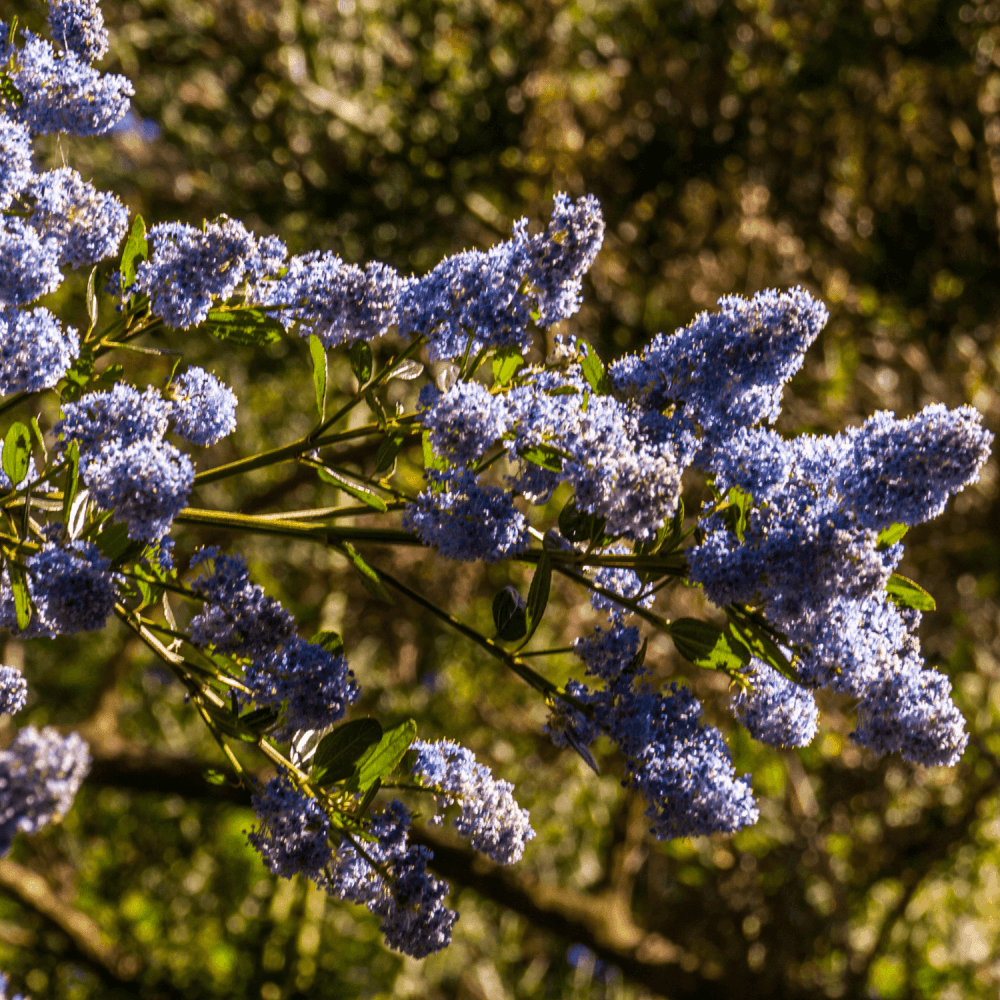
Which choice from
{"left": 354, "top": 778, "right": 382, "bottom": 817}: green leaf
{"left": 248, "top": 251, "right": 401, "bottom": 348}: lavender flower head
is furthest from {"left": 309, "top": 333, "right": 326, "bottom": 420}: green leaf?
{"left": 354, "top": 778, "right": 382, "bottom": 817}: green leaf

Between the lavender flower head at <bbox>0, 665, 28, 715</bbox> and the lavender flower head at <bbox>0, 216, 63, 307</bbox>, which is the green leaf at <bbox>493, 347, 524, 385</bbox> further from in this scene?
the lavender flower head at <bbox>0, 665, 28, 715</bbox>

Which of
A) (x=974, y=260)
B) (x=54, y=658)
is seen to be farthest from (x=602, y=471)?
(x=54, y=658)

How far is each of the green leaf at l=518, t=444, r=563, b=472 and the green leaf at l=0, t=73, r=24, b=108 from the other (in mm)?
873

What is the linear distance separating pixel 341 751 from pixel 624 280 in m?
4.27

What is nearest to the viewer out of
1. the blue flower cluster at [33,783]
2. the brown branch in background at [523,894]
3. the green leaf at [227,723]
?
the blue flower cluster at [33,783]

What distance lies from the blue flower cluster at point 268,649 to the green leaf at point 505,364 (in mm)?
440

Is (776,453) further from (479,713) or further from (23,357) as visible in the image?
(479,713)

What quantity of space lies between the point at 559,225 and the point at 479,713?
4291 mm

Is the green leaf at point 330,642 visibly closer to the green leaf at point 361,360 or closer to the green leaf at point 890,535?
the green leaf at point 361,360

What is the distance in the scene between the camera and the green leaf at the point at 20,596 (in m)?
1.24

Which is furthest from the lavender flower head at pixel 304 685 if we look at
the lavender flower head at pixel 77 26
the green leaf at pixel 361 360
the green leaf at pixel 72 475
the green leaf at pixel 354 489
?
the lavender flower head at pixel 77 26

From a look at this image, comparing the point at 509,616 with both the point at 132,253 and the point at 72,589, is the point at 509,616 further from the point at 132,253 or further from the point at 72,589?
the point at 132,253

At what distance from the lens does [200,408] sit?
1.49 meters

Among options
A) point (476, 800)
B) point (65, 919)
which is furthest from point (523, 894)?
point (476, 800)
